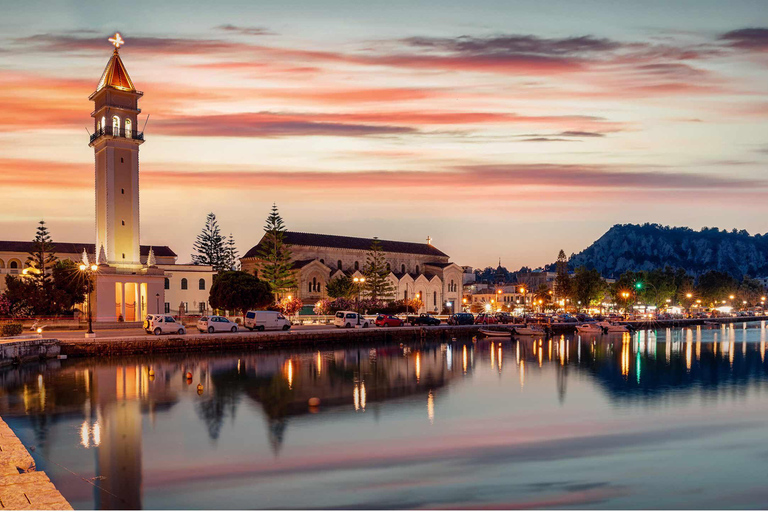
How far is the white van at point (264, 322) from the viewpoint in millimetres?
54188

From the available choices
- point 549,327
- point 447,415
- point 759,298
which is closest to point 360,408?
point 447,415

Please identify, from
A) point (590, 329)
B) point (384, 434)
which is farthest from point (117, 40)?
point (590, 329)

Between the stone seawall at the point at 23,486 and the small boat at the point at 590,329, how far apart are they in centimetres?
7622

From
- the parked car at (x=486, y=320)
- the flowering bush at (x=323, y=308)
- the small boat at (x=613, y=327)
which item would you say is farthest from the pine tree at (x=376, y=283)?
the small boat at (x=613, y=327)

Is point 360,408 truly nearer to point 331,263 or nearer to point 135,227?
point 135,227

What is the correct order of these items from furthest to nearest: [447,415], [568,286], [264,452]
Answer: [568,286] → [447,415] → [264,452]

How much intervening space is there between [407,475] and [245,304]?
160 feet

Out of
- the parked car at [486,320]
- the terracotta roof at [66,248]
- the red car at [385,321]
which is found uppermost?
the terracotta roof at [66,248]

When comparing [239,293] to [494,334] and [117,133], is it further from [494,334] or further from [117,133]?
[494,334]

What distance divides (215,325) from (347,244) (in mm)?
50937

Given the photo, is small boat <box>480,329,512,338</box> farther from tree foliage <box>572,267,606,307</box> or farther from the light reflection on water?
tree foliage <box>572,267,606,307</box>

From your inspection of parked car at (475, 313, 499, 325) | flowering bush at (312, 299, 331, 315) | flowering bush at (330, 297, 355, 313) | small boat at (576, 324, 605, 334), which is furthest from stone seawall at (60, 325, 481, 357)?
small boat at (576, 324, 605, 334)

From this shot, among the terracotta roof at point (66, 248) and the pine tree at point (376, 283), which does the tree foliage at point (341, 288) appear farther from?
the terracotta roof at point (66, 248)

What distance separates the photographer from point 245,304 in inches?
2505
